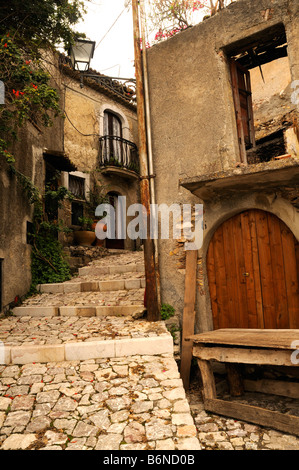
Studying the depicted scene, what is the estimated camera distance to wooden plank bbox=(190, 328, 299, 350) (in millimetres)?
3201

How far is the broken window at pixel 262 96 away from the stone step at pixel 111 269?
3861 mm

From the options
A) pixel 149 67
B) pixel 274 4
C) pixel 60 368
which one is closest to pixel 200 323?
pixel 60 368

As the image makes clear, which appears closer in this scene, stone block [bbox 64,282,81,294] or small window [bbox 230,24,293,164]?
small window [bbox 230,24,293,164]

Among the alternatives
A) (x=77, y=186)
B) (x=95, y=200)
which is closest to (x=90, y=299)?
(x=95, y=200)

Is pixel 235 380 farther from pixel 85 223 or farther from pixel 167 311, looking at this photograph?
pixel 85 223

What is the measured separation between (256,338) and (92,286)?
447 centimetres

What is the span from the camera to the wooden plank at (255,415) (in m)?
3.17

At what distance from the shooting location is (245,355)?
348 centimetres

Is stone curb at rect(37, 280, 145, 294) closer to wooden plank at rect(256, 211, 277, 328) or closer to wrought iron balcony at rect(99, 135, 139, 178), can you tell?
wooden plank at rect(256, 211, 277, 328)

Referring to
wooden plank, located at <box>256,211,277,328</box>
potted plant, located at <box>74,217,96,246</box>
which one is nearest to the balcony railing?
potted plant, located at <box>74,217,96,246</box>

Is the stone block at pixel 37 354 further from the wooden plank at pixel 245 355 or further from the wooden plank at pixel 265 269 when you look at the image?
the wooden plank at pixel 265 269

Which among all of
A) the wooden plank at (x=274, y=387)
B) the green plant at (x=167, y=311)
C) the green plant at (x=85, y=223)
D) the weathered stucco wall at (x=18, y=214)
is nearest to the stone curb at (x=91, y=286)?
the weathered stucco wall at (x=18, y=214)

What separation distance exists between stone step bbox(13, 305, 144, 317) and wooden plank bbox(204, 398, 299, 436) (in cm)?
204
